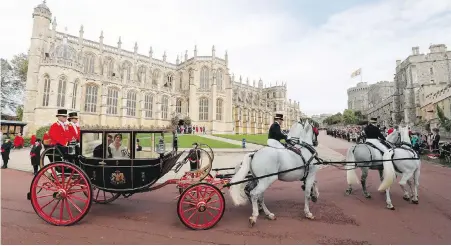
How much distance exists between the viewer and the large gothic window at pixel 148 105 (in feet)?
130

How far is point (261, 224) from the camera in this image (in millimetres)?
4504

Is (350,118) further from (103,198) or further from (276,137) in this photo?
(103,198)

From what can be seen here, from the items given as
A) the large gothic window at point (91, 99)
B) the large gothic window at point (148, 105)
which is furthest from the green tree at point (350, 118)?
the large gothic window at point (91, 99)

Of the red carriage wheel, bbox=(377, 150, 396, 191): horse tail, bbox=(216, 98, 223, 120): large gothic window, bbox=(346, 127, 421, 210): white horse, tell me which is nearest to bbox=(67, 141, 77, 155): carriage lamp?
the red carriage wheel

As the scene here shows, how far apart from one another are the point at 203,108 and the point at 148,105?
34.4 ft

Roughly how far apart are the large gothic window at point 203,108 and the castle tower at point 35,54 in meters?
25.0

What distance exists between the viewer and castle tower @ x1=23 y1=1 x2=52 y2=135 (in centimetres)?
2908

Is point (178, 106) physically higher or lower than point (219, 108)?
Result: higher

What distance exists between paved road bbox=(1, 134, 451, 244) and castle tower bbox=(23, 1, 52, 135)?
29.7 meters

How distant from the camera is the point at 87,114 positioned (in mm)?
33094

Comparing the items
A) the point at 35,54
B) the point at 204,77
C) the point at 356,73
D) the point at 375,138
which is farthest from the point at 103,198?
the point at 356,73

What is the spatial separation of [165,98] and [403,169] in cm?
4039

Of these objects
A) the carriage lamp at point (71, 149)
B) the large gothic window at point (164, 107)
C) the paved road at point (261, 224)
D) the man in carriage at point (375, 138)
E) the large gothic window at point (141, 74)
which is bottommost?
the paved road at point (261, 224)

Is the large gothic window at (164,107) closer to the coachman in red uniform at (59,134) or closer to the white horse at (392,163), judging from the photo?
the coachman in red uniform at (59,134)
